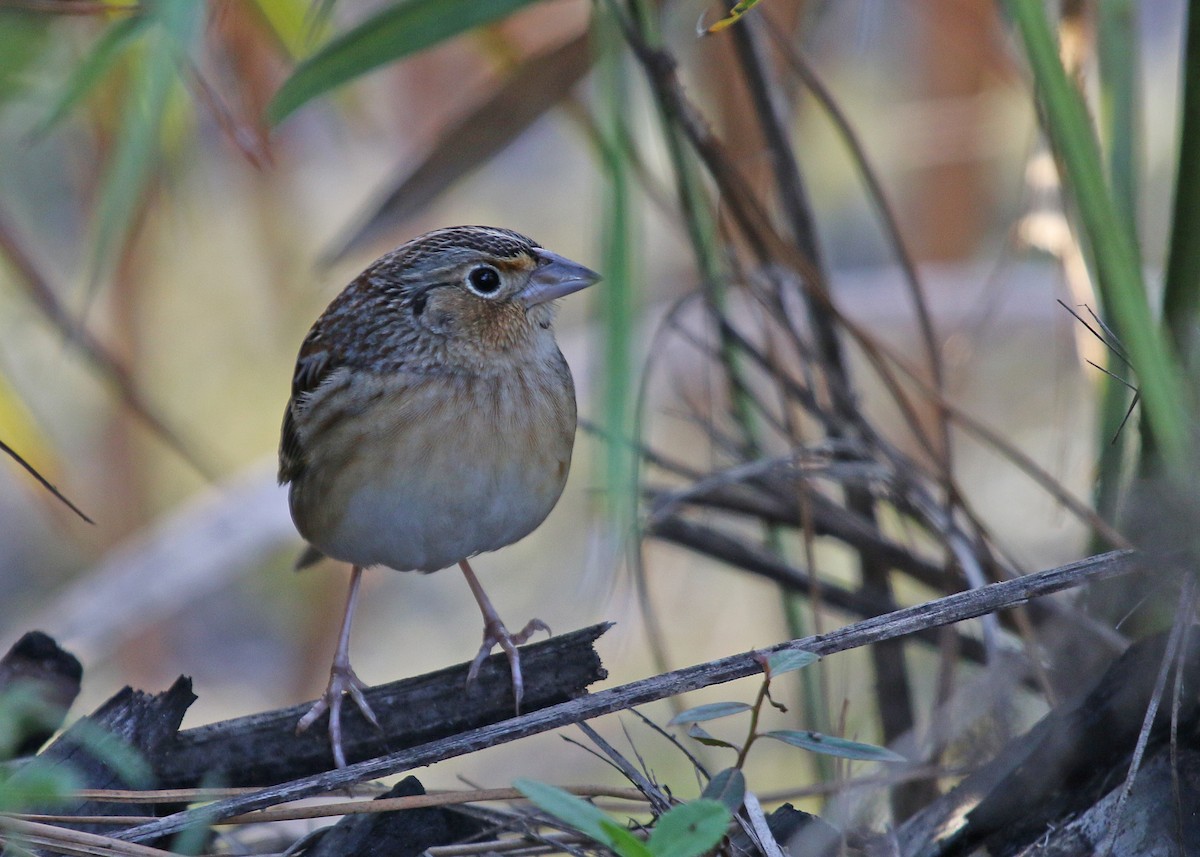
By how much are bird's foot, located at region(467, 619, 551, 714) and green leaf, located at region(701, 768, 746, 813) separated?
0.50 meters

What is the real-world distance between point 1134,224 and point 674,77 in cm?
98

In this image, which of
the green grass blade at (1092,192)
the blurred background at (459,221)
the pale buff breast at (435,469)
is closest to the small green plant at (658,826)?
the blurred background at (459,221)

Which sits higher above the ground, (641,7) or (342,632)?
(641,7)

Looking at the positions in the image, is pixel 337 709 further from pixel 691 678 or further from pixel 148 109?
pixel 148 109

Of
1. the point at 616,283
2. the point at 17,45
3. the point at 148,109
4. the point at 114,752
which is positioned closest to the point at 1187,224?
the point at 616,283

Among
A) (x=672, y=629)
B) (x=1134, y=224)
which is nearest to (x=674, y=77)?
(x=1134, y=224)

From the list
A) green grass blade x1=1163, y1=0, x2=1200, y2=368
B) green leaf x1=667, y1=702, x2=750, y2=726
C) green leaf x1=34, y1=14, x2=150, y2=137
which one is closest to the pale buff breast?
green leaf x1=34, y1=14, x2=150, y2=137

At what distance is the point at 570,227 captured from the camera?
26.5 ft

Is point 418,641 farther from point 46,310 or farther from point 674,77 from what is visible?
point 674,77

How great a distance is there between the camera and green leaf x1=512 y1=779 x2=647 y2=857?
1.55 meters

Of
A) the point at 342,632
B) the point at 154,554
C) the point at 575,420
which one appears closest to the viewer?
the point at 575,420

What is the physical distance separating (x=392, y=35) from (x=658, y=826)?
1555mm

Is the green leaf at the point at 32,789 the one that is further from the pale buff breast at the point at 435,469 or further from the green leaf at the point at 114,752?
the pale buff breast at the point at 435,469

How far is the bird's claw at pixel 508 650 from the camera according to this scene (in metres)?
2.27
